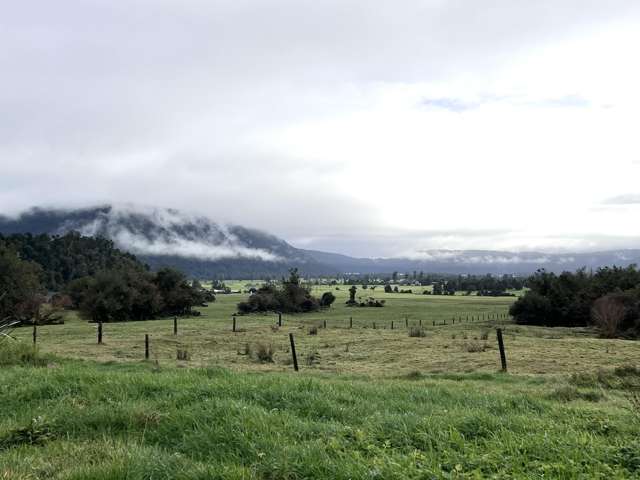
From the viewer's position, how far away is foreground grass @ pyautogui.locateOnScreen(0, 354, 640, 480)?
563 centimetres

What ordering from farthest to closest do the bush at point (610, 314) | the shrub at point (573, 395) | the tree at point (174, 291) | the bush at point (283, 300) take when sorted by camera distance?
the bush at point (283, 300)
the tree at point (174, 291)
the bush at point (610, 314)
the shrub at point (573, 395)

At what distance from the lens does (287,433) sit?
7.07m

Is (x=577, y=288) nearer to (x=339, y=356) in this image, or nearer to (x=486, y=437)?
(x=339, y=356)

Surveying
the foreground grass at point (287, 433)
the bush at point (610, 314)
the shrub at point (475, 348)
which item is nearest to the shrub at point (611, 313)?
the bush at point (610, 314)

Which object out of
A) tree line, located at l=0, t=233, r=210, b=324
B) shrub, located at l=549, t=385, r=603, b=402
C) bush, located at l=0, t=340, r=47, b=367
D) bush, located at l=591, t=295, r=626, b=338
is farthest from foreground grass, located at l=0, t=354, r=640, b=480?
tree line, located at l=0, t=233, r=210, b=324

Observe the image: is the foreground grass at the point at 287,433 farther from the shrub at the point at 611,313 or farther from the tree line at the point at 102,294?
the tree line at the point at 102,294

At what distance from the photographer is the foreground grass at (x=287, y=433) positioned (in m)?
5.63

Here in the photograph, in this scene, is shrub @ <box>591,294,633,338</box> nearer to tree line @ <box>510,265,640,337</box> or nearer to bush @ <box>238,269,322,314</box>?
tree line @ <box>510,265,640,337</box>

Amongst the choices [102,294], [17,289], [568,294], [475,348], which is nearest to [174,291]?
[102,294]

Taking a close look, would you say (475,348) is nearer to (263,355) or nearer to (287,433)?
(263,355)

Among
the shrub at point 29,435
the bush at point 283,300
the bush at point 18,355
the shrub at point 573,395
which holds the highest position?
the shrub at point 29,435

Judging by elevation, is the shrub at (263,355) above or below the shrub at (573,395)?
below

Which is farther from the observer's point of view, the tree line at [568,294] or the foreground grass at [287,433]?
the tree line at [568,294]

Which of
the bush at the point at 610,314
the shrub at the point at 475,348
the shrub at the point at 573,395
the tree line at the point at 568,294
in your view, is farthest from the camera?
the tree line at the point at 568,294
